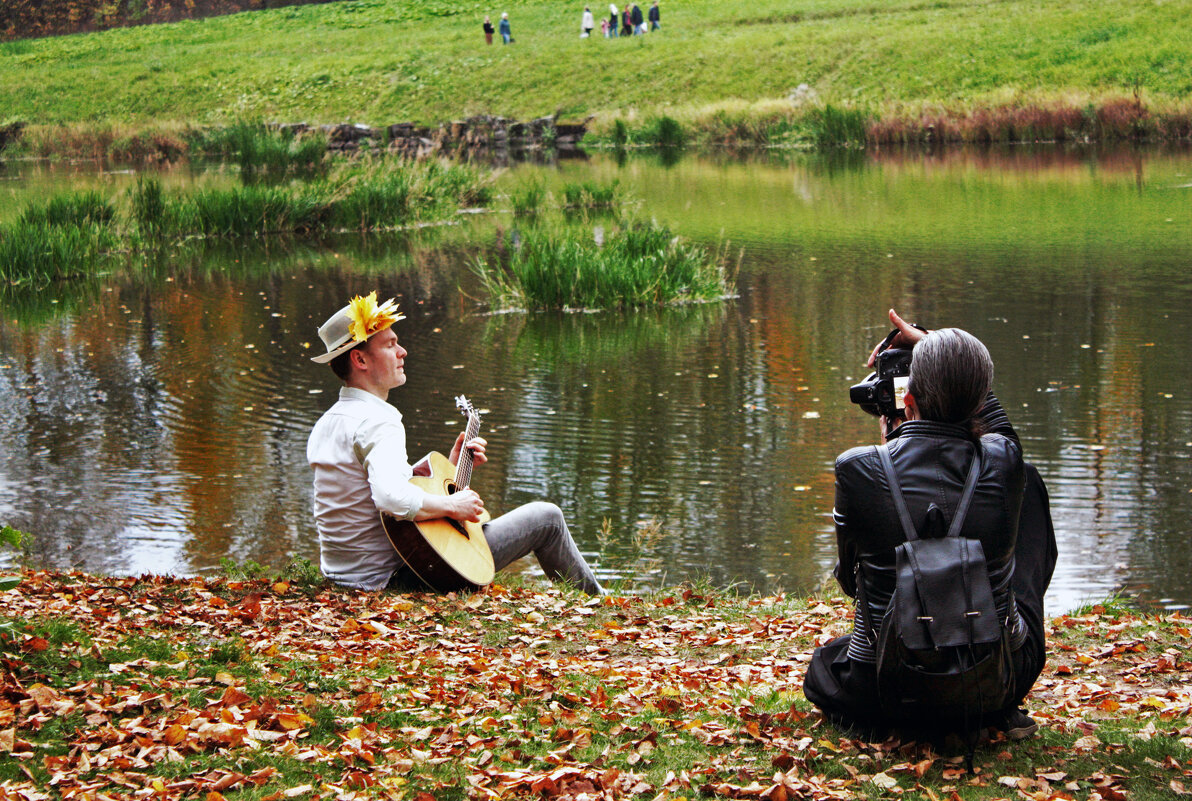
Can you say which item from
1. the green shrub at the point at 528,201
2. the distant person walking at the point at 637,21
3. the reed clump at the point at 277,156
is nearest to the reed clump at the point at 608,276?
the green shrub at the point at 528,201

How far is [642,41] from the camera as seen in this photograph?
5525 cm

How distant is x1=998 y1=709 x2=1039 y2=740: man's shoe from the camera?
375cm

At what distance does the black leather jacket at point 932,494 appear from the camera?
11.1 feet

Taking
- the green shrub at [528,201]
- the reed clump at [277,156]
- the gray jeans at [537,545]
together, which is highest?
the reed clump at [277,156]

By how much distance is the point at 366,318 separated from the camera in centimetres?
538

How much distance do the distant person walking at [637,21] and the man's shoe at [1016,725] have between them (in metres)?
56.7

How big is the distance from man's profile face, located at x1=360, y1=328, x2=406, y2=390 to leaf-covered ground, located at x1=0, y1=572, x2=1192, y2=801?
0.93 m

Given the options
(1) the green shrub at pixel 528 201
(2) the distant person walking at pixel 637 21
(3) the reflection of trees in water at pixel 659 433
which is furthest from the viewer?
(2) the distant person walking at pixel 637 21

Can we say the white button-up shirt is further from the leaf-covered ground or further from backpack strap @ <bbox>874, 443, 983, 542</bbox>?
backpack strap @ <bbox>874, 443, 983, 542</bbox>

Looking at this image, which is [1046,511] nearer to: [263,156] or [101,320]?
[101,320]

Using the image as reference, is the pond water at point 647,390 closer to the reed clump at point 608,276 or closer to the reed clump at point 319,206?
the reed clump at point 608,276

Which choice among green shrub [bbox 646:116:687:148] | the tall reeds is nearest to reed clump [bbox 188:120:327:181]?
the tall reeds

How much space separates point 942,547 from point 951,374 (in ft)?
1.47

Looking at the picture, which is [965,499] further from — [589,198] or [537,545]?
[589,198]
